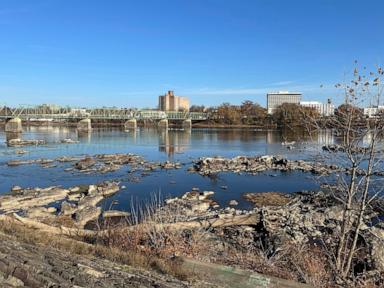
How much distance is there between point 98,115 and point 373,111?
464 ft

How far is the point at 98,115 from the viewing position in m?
143

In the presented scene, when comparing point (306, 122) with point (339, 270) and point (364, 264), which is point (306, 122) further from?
point (364, 264)

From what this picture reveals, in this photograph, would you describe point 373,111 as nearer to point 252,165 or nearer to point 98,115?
point 252,165

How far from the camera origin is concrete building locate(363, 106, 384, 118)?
304 inches

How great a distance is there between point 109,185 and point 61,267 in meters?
20.5

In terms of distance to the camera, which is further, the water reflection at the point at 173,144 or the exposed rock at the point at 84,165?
the water reflection at the point at 173,144

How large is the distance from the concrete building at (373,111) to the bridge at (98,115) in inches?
4746

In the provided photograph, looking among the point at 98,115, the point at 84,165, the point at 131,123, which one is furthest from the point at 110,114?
the point at 84,165

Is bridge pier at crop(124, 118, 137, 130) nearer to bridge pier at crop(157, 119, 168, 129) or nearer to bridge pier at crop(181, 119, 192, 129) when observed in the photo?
bridge pier at crop(157, 119, 168, 129)

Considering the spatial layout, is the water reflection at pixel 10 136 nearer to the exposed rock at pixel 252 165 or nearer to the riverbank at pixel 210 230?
the exposed rock at pixel 252 165

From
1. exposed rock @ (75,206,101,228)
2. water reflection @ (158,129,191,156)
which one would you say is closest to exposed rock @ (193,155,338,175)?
water reflection @ (158,129,191,156)

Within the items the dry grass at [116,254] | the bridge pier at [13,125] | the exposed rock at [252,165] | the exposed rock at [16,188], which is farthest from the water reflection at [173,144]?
the bridge pier at [13,125]

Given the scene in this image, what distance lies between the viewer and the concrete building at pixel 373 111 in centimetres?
771

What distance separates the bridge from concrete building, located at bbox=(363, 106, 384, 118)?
121 m
